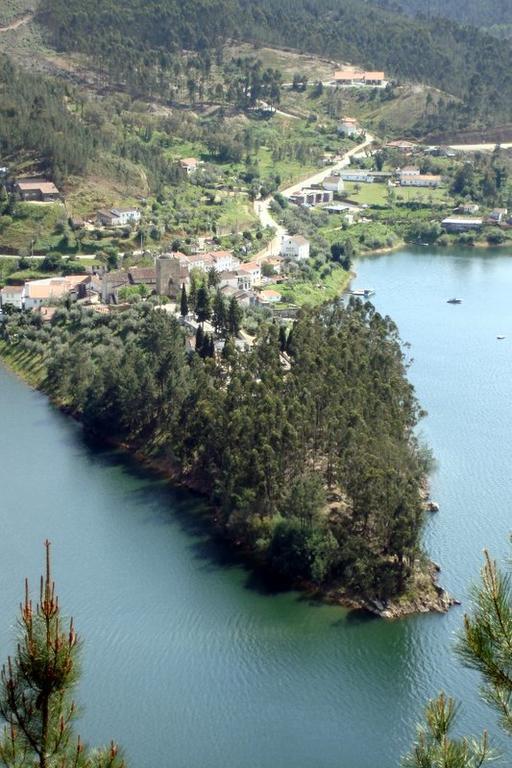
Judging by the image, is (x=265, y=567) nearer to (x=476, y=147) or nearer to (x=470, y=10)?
(x=476, y=147)

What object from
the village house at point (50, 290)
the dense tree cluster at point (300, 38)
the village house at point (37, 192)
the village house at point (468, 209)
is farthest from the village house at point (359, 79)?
the village house at point (50, 290)

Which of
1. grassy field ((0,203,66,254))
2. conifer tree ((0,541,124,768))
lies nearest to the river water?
conifer tree ((0,541,124,768))

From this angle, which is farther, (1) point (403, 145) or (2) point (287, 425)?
(1) point (403, 145)

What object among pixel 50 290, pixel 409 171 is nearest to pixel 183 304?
pixel 50 290

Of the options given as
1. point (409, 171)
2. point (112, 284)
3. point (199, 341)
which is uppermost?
point (409, 171)

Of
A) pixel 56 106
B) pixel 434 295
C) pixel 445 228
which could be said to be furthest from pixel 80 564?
pixel 445 228

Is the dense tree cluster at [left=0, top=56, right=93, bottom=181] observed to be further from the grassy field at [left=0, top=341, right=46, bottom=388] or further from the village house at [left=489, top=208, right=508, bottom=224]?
the village house at [left=489, top=208, right=508, bottom=224]
